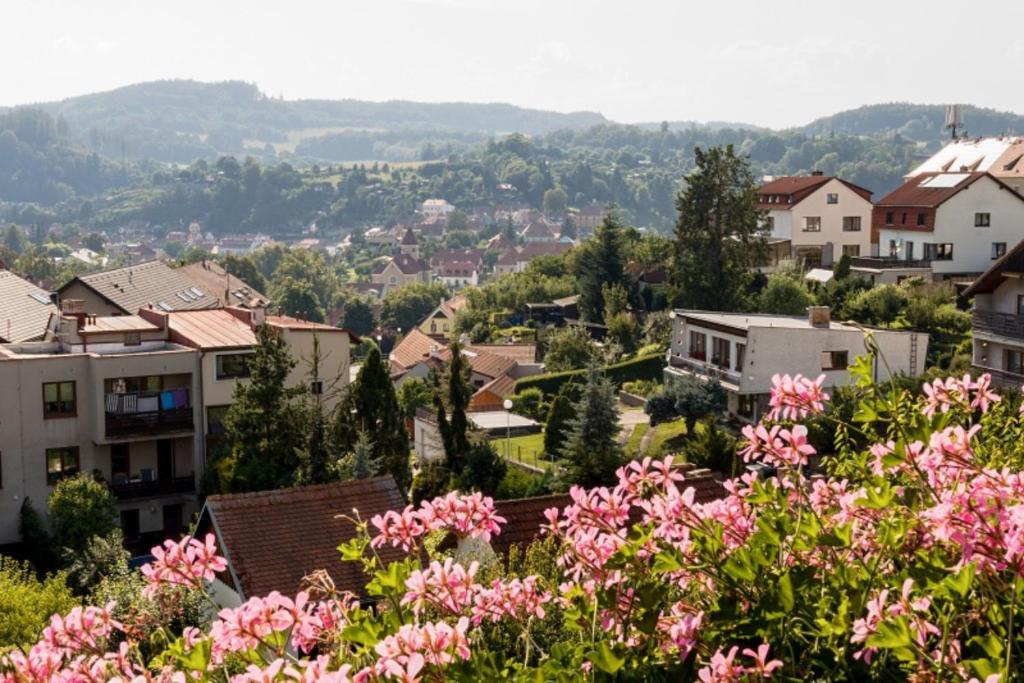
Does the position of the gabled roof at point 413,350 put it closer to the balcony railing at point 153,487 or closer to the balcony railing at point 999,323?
the balcony railing at point 153,487

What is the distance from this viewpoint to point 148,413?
34219 millimetres

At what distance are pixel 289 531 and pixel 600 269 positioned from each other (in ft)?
141

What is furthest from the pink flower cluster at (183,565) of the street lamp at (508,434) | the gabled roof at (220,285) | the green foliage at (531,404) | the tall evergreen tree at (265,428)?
the gabled roof at (220,285)

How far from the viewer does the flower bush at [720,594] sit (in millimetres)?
4902

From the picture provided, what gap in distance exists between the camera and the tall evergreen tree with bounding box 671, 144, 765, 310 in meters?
50.2

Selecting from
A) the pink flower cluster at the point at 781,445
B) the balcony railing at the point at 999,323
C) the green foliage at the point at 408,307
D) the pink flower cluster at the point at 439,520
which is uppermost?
the pink flower cluster at the point at 781,445

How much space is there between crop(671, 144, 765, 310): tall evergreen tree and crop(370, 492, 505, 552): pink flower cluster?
4431 centimetres

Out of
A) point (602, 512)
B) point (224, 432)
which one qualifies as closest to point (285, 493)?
point (602, 512)

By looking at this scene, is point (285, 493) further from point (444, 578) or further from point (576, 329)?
point (576, 329)

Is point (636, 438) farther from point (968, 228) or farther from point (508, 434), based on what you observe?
point (968, 228)

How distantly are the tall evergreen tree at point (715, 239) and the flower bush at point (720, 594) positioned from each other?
145 ft

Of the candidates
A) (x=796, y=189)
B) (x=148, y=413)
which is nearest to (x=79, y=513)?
(x=148, y=413)

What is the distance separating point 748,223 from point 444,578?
45740 mm

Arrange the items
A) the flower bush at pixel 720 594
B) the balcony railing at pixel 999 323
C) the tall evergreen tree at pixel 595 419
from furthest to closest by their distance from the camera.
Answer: the balcony railing at pixel 999 323, the tall evergreen tree at pixel 595 419, the flower bush at pixel 720 594
